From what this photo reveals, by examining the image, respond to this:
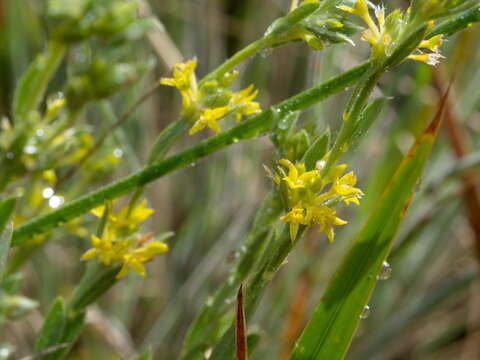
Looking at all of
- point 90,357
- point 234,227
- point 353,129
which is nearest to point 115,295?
point 90,357

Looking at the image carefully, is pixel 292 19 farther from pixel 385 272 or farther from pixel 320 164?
pixel 385 272

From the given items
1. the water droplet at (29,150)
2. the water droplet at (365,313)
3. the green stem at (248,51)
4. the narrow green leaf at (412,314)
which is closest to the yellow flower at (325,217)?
the water droplet at (365,313)

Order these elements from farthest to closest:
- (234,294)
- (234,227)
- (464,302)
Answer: (464,302), (234,227), (234,294)

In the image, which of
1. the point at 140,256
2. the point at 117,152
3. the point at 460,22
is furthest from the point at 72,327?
the point at 460,22

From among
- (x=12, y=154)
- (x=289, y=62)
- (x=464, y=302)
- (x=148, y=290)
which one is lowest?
(x=464, y=302)

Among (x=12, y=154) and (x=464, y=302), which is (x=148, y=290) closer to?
(x=464, y=302)

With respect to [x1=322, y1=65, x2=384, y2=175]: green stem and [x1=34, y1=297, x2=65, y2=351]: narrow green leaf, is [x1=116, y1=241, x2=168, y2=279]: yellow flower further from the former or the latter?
[x1=322, y1=65, x2=384, y2=175]: green stem
